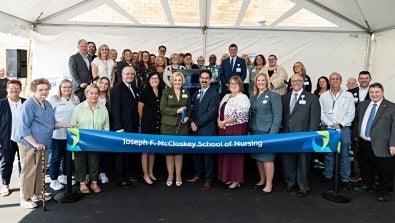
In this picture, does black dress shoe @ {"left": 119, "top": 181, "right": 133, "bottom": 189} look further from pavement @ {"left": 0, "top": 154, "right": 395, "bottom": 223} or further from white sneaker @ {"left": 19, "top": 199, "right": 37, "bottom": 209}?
white sneaker @ {"left": 19, "top": 199, "right": 37, "bottom": 209}

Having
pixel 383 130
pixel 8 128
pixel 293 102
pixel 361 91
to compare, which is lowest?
pixel 8 128

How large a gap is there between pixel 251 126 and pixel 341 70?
16.6 feet

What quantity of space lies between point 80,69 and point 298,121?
3.43m

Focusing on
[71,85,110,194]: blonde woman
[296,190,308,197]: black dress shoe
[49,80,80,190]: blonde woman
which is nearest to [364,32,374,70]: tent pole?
[296,190,308,197]: black dress shoe

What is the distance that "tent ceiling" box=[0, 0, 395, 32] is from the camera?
702cm

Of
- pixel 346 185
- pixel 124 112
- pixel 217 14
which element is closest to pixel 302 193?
pixel 346 185

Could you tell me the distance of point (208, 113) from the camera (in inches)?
163

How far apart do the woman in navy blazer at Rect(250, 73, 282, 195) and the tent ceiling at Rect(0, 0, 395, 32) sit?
3.63m

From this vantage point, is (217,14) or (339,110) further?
(217,14)

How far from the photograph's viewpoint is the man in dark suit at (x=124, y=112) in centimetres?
408

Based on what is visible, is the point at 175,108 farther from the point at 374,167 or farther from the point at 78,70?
the point at 374,167

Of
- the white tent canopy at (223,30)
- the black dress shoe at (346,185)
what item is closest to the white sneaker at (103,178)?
the black dress shoe at (346,185)

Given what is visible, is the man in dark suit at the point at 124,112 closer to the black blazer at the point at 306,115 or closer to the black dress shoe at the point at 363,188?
the black blazer at the point at 306,115

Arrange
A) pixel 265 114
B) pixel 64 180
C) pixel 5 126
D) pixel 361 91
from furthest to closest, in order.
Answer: pixel 361 91 → pixel 64 180 → pixel 265 114 → pixel 5 126
